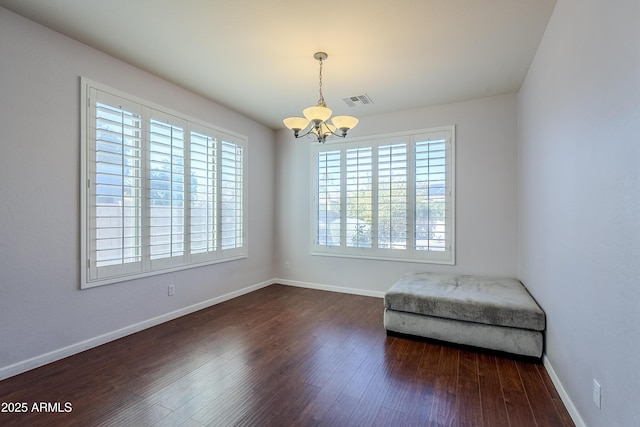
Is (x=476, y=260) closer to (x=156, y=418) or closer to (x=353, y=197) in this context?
(x=353, y=197)

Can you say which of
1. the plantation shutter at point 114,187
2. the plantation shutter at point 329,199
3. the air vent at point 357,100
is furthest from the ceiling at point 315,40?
the plantation shutter at point 329,199

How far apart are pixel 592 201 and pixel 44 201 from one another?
3957 mm

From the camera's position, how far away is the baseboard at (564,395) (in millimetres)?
1831

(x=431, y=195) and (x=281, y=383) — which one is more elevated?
(x=431, y=195)

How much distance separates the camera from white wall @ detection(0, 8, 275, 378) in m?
2.36

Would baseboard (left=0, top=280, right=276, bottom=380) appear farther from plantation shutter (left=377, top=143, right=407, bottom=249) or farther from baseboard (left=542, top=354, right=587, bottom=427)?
baseboard (left=542, top=354, right=587, bottom=427)

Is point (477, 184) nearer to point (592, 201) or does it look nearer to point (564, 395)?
point (592, 201)

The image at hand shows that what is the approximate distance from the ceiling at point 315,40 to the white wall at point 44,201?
0.21 m

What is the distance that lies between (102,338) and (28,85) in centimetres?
234

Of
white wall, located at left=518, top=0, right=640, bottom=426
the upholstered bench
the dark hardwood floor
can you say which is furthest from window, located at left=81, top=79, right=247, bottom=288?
white wall, located at left=518, top=0, right=640, bottom=426

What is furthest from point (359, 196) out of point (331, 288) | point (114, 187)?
point (114, 187)

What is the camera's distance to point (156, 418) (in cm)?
189

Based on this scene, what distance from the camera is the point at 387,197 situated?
14.8ft

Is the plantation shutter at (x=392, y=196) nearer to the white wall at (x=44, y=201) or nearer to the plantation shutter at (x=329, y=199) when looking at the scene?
the plantation shutter at (x=329, y=199)
